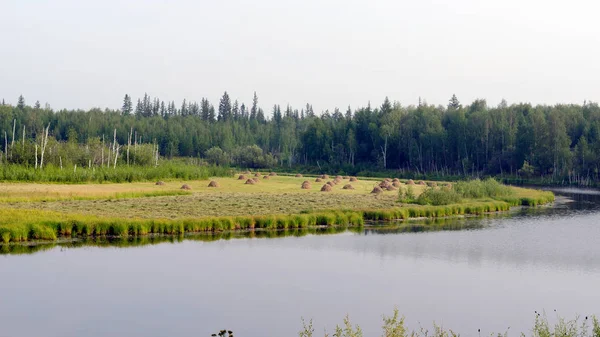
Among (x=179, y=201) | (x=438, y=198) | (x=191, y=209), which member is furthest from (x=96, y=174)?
(x=438, y=198)

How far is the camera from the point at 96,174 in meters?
A: 55.7

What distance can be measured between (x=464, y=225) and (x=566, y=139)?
47.5m

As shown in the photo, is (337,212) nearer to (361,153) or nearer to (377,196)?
(377,196)

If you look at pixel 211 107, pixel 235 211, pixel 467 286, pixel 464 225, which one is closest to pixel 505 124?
pixel 464 225

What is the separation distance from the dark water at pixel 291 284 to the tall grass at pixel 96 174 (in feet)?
93.4

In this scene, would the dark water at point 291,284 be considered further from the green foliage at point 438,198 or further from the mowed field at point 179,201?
the green foliage at point 438,198

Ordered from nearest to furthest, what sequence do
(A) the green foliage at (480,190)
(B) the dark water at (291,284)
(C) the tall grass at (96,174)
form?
(B) the dark water at (291,284) < (A) the green foliage at (480,190) < (C) the tall grass at (96,174)

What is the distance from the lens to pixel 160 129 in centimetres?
12444

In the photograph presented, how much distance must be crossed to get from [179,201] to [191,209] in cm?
493

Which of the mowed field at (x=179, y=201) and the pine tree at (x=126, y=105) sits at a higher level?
the pine tree at (x=126, y=105)

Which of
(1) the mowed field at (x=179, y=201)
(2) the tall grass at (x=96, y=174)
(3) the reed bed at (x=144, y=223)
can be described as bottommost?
(3) the reed bed at (x=144, y=223)

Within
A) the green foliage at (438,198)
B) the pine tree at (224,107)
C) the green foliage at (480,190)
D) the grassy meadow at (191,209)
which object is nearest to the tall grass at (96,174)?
the grassy meadow at (191,209)

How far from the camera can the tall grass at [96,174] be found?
5294cm

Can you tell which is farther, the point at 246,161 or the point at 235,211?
the point at 246,161
